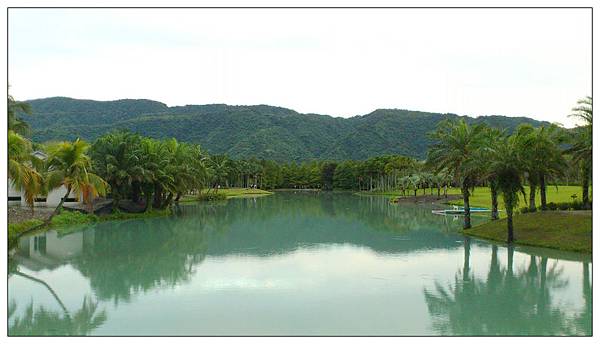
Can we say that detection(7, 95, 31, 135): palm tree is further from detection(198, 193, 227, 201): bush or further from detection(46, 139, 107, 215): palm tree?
detection(198, 193, 227, 201): bush

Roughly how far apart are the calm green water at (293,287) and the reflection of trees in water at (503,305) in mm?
42

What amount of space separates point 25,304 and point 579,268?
22937 millimetres

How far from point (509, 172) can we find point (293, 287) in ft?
57.5

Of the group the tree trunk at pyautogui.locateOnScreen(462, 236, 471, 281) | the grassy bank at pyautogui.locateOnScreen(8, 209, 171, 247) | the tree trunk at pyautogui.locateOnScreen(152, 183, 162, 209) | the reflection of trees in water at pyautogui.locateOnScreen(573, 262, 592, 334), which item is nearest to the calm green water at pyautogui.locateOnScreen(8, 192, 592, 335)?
the reflection of trees in water at pyautogui.locateOnScreen(573, 262, 592, 334)

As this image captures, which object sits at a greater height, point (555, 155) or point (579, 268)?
point (555, 155)

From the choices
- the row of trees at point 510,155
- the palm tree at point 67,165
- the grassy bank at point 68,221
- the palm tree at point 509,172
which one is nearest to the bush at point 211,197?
the grassy bank at point 68,221

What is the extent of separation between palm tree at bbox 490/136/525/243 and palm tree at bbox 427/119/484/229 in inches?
131

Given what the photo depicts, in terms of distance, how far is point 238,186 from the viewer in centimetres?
14412

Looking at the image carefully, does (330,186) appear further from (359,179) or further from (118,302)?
(118,302)

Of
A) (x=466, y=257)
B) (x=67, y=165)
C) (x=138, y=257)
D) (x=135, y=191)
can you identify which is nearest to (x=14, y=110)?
(x=67, y=165)

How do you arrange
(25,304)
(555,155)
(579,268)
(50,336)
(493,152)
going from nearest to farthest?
(50,336)
(25,304)
(579,268)
(493,152)
(555,155)

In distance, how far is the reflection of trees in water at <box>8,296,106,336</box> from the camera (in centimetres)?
1457

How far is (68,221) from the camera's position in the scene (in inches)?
1759

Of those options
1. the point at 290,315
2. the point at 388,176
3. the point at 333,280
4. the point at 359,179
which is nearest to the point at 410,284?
the point at 333,280
